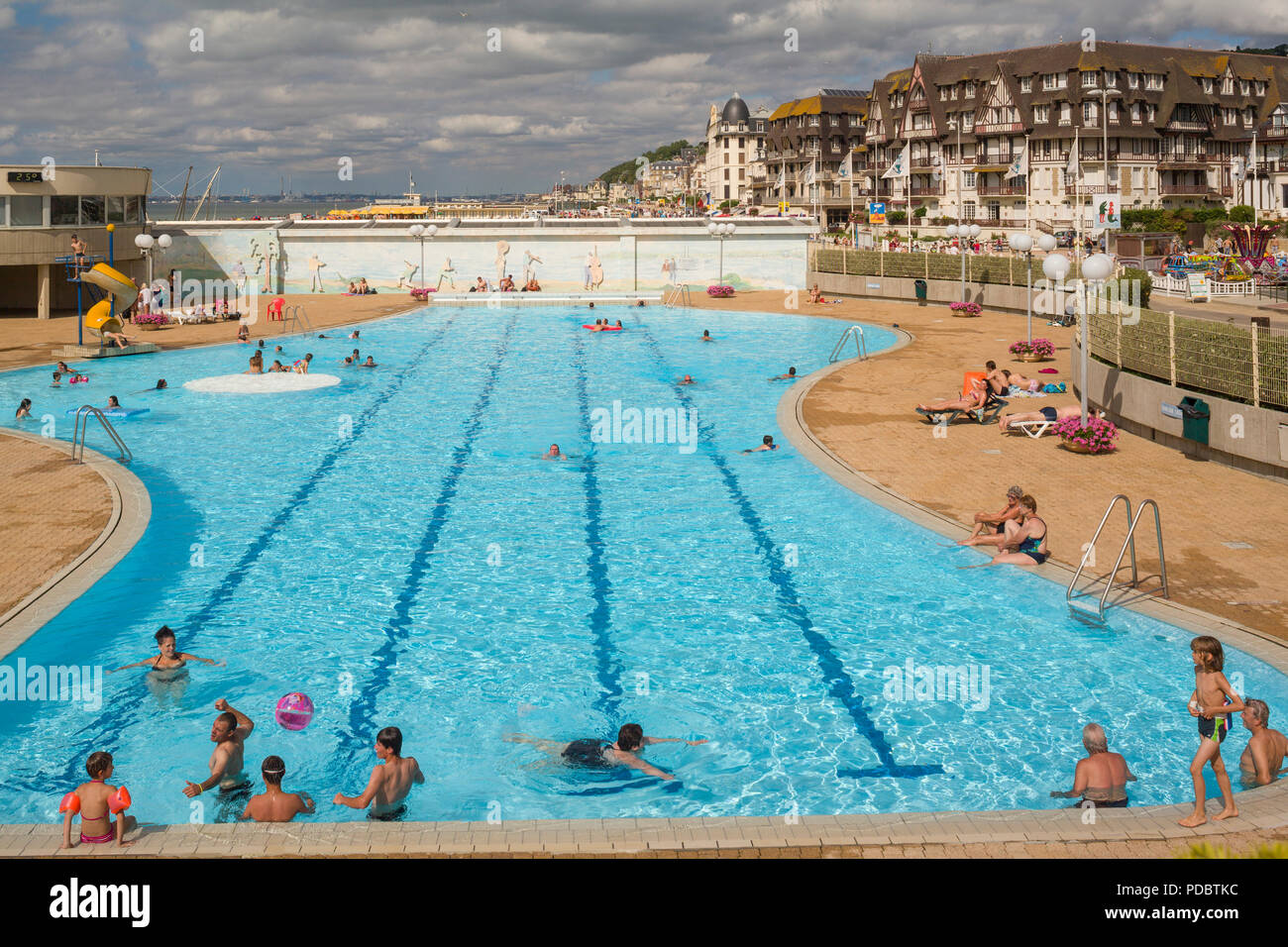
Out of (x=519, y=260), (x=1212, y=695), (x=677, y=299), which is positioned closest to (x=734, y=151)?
(x=519, y=260)

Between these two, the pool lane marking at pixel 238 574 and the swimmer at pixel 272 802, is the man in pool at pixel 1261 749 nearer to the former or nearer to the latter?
the swimmer at pixel 272 802

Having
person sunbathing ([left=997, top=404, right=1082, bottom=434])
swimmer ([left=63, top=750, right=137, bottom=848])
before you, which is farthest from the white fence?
swimmer ([left=63, top=750, right=137, bottom=848])

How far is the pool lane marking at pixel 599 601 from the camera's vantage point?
1047cm

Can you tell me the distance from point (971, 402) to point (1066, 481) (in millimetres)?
4598

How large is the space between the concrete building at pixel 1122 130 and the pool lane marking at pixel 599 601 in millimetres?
58652

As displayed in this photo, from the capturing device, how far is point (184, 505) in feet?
53.1

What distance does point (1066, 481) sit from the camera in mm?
16078

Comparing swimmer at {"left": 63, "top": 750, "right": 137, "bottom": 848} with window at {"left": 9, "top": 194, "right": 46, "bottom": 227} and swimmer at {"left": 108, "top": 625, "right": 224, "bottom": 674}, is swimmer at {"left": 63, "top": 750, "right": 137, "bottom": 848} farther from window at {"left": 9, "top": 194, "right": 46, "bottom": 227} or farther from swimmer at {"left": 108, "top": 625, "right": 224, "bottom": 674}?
window at {"left": 9, "top": 194, "right": 46, "bottom": 227}

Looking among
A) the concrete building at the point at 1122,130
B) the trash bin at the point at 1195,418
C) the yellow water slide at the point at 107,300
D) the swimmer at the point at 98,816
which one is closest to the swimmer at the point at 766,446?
the trash bin at the point at 1195,418

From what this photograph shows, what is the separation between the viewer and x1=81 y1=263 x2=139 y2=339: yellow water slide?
29531 mm

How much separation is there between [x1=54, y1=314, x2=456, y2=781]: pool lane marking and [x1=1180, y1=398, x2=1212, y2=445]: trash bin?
549 inches
